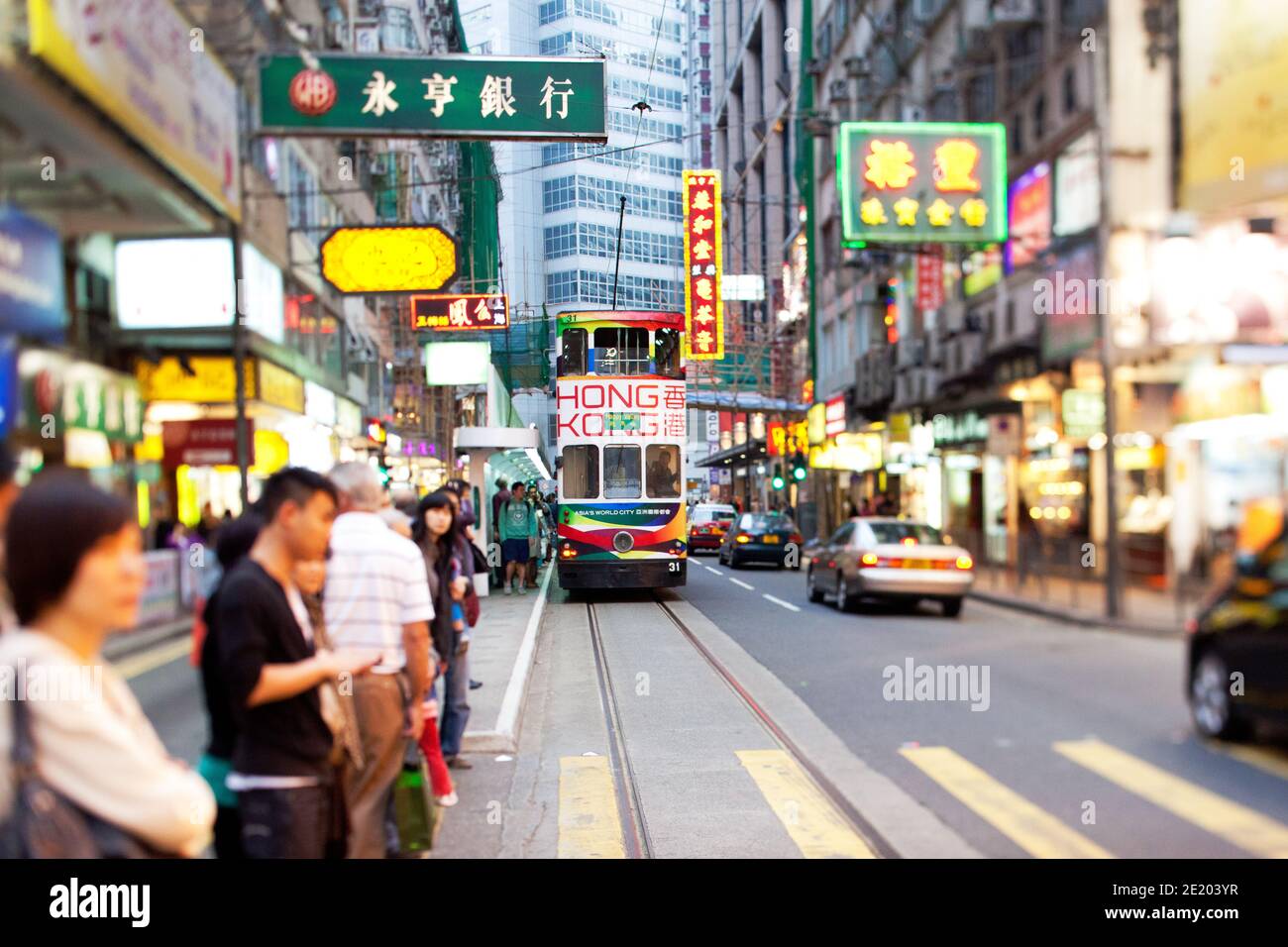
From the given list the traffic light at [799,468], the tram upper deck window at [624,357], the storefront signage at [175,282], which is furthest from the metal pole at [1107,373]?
the traffic light at [799,468]

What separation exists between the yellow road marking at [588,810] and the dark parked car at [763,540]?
15.1 meters

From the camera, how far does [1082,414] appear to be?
6.56 feet

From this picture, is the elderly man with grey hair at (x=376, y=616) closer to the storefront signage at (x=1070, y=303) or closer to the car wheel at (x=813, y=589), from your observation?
the storefront signage at (x=1070, y=303)

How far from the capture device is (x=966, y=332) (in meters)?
2.77

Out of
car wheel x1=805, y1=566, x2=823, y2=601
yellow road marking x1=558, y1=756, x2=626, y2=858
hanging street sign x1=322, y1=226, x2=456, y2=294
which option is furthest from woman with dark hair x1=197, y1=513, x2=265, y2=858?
car wheel x1=805, y1=566, x2=823, y2=601

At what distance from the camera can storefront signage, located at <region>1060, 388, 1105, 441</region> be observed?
1.96m

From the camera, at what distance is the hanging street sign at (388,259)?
295 centimetres

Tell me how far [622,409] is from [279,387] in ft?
37.6

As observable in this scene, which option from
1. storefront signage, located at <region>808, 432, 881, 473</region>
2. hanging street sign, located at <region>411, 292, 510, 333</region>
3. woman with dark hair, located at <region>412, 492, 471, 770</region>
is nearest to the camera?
storefront signage, located at <region>808, 432, 881, 473</region>

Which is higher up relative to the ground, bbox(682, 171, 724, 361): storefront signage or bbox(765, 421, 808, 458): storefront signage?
bbox(682, 171, 724, 361): storefront signage

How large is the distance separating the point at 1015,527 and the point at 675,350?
10.4 meters

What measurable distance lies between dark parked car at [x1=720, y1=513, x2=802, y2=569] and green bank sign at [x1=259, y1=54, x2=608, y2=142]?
57.6 ft

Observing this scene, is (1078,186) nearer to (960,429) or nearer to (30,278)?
(960,429)

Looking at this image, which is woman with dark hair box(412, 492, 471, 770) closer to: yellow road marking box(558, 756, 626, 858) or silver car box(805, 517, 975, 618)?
yellow road marking box(558, 756, 626, 858)
